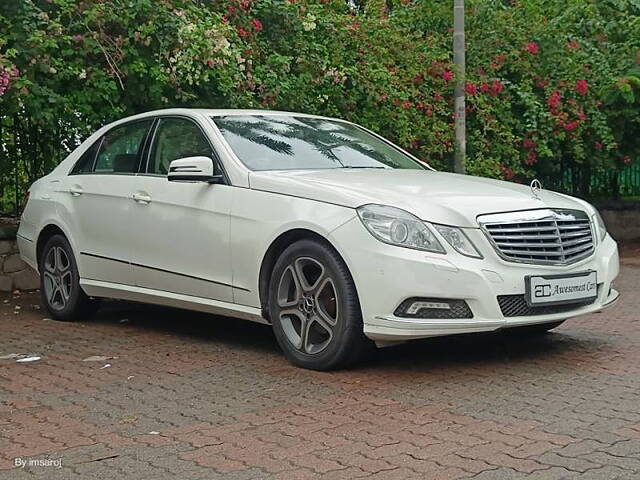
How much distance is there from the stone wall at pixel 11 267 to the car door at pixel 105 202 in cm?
228

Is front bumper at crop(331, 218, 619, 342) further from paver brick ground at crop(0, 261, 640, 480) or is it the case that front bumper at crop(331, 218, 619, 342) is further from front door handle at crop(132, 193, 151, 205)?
front door handle at crop(132, 193, 151, 205)

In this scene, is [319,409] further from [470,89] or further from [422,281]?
[470,89]

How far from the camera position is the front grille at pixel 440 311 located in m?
5.87

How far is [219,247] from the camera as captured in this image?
6832mm

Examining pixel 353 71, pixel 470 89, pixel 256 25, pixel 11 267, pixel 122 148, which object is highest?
pixel 256 25

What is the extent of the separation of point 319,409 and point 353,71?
6.86 meters

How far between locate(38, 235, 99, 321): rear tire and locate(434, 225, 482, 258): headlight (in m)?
3.50

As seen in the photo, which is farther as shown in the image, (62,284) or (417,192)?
(62,284)

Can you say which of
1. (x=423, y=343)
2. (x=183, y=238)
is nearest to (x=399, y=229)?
(x=423, y=343)

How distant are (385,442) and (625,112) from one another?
36.8ft

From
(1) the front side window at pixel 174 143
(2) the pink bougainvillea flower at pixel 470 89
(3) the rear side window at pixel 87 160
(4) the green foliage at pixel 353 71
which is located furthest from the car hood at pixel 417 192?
(2) the pink bougainvillea flower at pixel 470 89

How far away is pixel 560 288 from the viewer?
619cm

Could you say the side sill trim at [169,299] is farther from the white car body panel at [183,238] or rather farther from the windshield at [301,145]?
the windshield at [301,145]

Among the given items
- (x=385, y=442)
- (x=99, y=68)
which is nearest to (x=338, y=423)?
(x=385, y=442)
